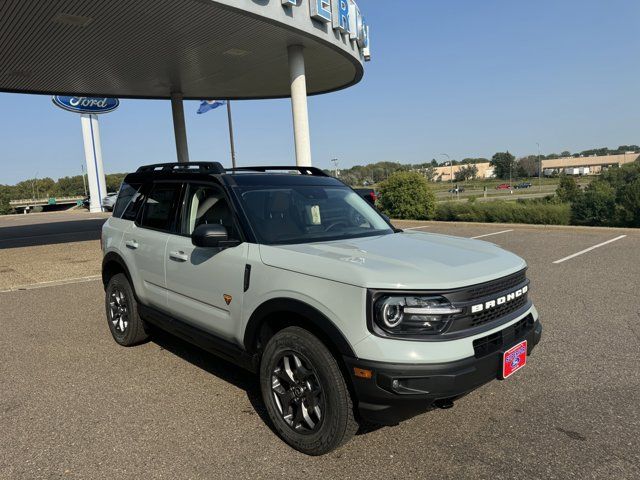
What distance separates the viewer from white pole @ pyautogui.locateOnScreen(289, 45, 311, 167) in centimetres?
1437

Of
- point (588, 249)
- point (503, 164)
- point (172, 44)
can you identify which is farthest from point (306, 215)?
point (503, 164)

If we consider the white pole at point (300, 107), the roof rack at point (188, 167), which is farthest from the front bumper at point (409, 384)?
the white pole at point (300, 107)

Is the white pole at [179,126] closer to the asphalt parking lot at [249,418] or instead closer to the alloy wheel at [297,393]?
the asphalt parking lot at [249,418]

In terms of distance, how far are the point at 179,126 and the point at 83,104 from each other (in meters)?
22.3

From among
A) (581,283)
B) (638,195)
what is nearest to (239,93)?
(638,195)

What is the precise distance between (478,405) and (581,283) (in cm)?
485

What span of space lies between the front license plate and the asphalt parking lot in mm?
514

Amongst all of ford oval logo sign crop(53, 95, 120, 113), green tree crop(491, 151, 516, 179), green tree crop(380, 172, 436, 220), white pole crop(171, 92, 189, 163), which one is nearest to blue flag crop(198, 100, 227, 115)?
white pole crop(171, 92, 189, 163)

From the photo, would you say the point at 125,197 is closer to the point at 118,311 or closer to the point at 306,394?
the point at 118,311

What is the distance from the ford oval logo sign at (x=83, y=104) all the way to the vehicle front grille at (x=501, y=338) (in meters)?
40.5

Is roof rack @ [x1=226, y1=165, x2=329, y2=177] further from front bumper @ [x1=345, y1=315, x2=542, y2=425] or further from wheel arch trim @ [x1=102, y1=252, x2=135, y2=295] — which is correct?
front bumper @ [x1=345, y1=315, x2=542, y2=425]

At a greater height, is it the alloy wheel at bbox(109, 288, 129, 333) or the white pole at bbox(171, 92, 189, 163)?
the white pole at bbox(171, 92, 189, 163)

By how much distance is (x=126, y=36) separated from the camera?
12.9 m

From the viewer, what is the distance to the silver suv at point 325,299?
8.46ft
